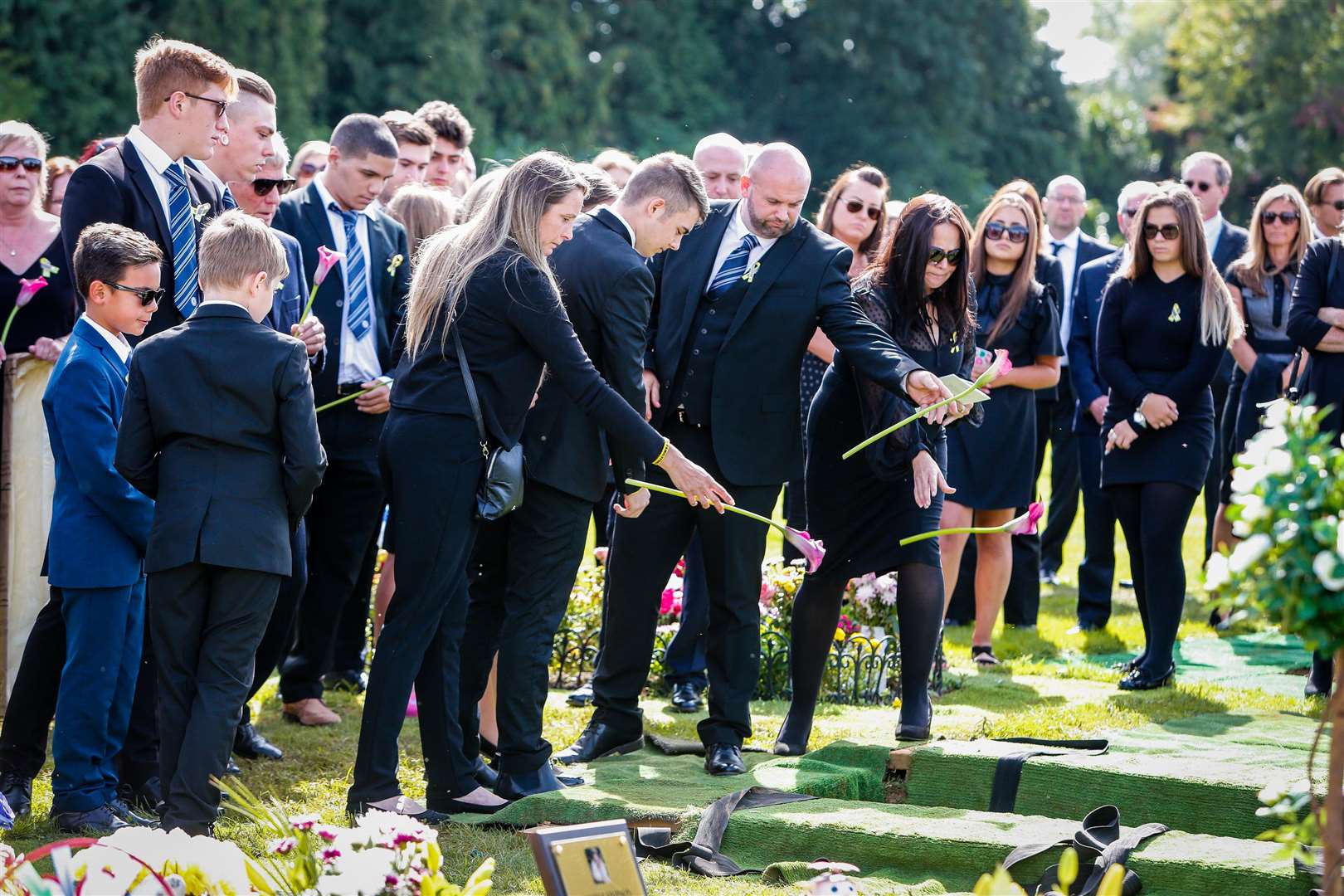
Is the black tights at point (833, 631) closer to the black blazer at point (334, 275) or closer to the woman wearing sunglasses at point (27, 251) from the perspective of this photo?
the black blazer at point (334, 275)

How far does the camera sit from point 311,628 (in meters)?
6.82

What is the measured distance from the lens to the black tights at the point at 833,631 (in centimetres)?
611

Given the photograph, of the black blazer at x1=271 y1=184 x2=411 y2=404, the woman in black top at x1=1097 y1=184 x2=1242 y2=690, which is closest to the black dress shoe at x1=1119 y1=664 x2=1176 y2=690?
the woman in black top at x1=1097 y1=184 x2=1242 y2=690

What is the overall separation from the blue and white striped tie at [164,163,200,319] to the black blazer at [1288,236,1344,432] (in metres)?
5.07

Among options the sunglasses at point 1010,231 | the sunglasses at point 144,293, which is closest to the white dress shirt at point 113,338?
the sunglasses at point 144,293

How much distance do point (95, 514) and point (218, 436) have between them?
730mm

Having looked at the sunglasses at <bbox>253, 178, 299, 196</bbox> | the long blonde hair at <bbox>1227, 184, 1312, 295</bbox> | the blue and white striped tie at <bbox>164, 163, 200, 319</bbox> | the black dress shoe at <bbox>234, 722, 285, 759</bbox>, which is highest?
the long blonde hair at <bbox>1227, 184, 1312, 295</bbox>

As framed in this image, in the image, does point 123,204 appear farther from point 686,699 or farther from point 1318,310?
point 1318,310

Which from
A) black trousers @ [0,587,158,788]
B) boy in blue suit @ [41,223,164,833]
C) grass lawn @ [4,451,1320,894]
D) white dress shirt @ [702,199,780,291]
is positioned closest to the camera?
grass lawn @ [4,451,1320,894]

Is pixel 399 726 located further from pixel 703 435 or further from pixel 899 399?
pixel 899 399

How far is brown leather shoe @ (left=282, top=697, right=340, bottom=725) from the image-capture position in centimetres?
682

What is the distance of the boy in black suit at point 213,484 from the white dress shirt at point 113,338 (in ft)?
1.56

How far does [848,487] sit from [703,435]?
641mm

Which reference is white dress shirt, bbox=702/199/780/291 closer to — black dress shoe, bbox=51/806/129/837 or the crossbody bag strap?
the crossbody bag strap
